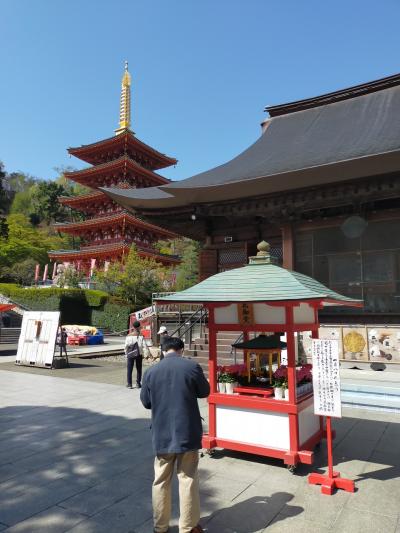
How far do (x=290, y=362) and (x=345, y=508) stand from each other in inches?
66.2

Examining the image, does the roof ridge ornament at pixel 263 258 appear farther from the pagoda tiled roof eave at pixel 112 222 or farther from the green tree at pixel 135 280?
the pagoda tiled roof eave at pixel 112 222

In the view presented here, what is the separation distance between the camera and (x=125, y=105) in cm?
4288

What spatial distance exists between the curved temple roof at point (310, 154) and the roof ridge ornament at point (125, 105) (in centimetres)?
2832

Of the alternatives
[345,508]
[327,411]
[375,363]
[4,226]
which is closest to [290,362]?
[327,411]

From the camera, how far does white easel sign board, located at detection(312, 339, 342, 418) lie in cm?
445

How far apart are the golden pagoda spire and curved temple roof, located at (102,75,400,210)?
29424 mm

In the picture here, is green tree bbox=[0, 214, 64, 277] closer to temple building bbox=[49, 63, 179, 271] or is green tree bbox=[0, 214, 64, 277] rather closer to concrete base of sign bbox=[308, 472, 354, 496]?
temple building bbox=[49, 63, 179, 271]

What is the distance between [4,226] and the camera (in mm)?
27578

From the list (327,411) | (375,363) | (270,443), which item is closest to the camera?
(327,411)

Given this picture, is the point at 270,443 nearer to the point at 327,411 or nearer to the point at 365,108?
the point at 327,411

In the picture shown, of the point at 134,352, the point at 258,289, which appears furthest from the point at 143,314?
the point at 258,289

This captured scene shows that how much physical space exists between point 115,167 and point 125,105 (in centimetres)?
972

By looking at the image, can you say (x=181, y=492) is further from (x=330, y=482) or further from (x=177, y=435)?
(x=330, y=482)

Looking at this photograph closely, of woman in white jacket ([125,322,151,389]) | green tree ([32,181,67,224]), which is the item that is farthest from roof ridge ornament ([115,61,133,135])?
woman in white jacket ([125,322,151,389])
